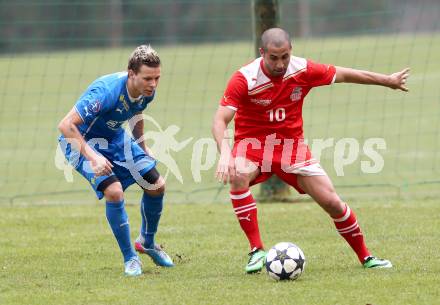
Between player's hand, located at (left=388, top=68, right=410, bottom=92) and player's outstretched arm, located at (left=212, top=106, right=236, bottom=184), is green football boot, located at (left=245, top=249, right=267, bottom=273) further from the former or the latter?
player's hand, located at (left=388, top=68, right=410, bottom=92)

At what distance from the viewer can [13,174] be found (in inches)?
626

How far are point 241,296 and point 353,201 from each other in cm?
548

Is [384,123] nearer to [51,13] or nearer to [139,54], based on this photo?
[139,54]

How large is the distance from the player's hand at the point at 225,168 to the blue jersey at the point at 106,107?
1069mm

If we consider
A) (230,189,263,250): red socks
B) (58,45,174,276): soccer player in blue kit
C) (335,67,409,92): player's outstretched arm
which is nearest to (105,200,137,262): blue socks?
(58,45,174,276): soccer player in blue kit

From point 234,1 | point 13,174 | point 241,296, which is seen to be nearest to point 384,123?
point 13,174

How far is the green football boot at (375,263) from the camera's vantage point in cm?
789

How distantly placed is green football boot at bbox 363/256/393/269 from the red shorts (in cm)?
77

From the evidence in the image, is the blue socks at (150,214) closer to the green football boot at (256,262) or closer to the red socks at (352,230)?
the green football boot at (256,262)

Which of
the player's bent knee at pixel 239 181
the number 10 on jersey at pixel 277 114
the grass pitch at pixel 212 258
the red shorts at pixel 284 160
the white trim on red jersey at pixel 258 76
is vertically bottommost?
the grass pitch at pixel 212 258

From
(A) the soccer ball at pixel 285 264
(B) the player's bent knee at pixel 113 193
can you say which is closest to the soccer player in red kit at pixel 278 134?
(A) the soccer ball at pixel 285 264

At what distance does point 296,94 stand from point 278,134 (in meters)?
0.36

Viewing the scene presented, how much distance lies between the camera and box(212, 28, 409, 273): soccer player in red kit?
783 cm

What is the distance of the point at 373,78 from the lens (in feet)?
25.6
